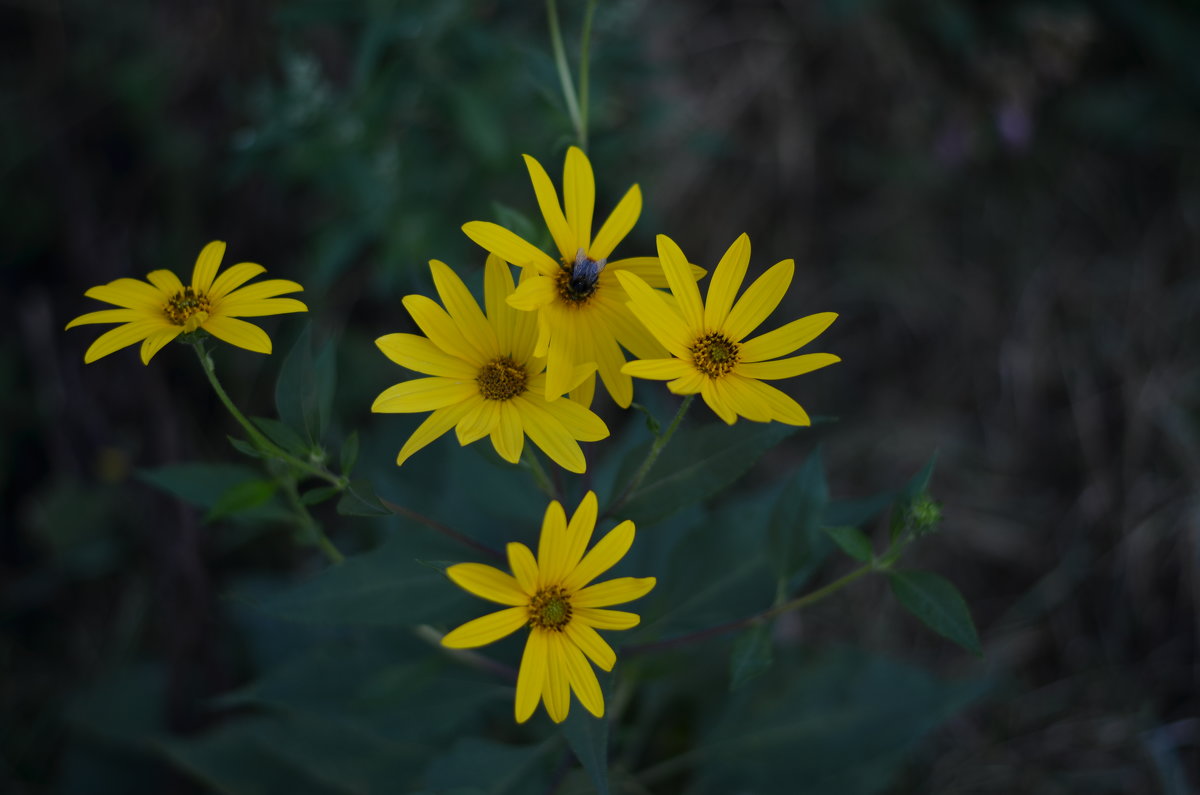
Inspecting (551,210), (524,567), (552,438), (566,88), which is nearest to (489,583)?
(524,567)

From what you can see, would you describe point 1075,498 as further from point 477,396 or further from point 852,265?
point 477,396

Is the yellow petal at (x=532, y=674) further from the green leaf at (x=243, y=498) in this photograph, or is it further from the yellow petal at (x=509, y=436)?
the green leaf at (x=243, y=498)

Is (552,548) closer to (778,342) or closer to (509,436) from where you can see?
(509,436)

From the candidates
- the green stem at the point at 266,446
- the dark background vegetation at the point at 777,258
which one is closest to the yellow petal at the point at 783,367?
the green stem at the point at 266,446

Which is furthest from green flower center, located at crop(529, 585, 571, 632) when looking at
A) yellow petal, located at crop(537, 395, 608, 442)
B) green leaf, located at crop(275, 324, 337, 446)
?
green leaf, located at crop(275, 324, 337, 446)

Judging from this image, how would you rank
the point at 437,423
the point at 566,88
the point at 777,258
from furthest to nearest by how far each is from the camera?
1. the point at 777,258
2. the point at 566,88
3. the point at 437,423

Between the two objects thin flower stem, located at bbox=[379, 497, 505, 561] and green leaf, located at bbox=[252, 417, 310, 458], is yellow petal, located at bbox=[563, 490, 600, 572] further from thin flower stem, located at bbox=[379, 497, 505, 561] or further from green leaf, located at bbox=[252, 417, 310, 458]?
green leaf, located at bbox=[252, 417, 310, 458]

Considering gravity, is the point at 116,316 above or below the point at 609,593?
above
